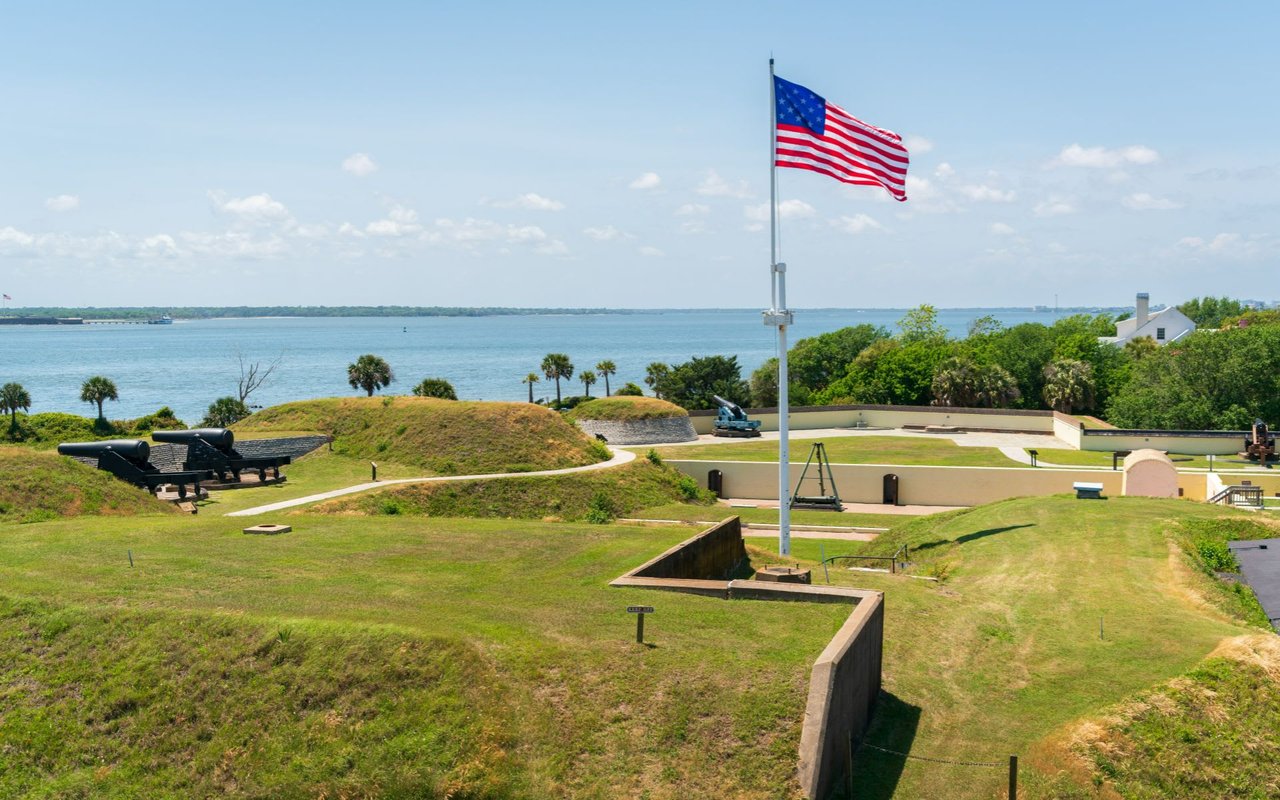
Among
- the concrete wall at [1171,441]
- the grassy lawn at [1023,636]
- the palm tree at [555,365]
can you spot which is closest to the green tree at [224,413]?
the palm tree at [555,365]

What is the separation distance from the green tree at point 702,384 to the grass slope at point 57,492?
54184mm

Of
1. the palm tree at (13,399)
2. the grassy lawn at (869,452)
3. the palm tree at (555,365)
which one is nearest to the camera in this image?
the grassy lawn at (869,452)

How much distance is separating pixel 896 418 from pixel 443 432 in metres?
28.3

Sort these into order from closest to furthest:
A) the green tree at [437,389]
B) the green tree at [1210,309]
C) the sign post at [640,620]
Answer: the sign post at [640,620] → the green tree at [437,389] → the green tree at [1210,309]

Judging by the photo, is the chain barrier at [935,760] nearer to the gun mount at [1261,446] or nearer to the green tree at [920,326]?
the gun mount at [1261,446]

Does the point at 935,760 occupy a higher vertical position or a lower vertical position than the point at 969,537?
lower

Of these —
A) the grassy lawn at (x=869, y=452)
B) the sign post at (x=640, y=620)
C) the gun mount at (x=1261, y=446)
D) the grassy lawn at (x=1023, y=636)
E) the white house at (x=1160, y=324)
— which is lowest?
the grassy lawn at (x=869, y=452)

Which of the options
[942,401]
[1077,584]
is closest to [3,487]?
[1077,584]

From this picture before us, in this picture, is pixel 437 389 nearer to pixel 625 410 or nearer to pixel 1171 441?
pixel 625 410

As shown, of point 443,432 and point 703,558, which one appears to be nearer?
point 703,558

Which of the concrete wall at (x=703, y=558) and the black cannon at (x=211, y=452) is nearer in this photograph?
the concrete wall at (x=703, y=558)

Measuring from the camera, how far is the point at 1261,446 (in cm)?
3844

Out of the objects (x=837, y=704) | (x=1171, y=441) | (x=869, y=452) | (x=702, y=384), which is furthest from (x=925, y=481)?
(x=702, y=384)

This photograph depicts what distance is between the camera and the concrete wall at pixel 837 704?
35.4 ft
